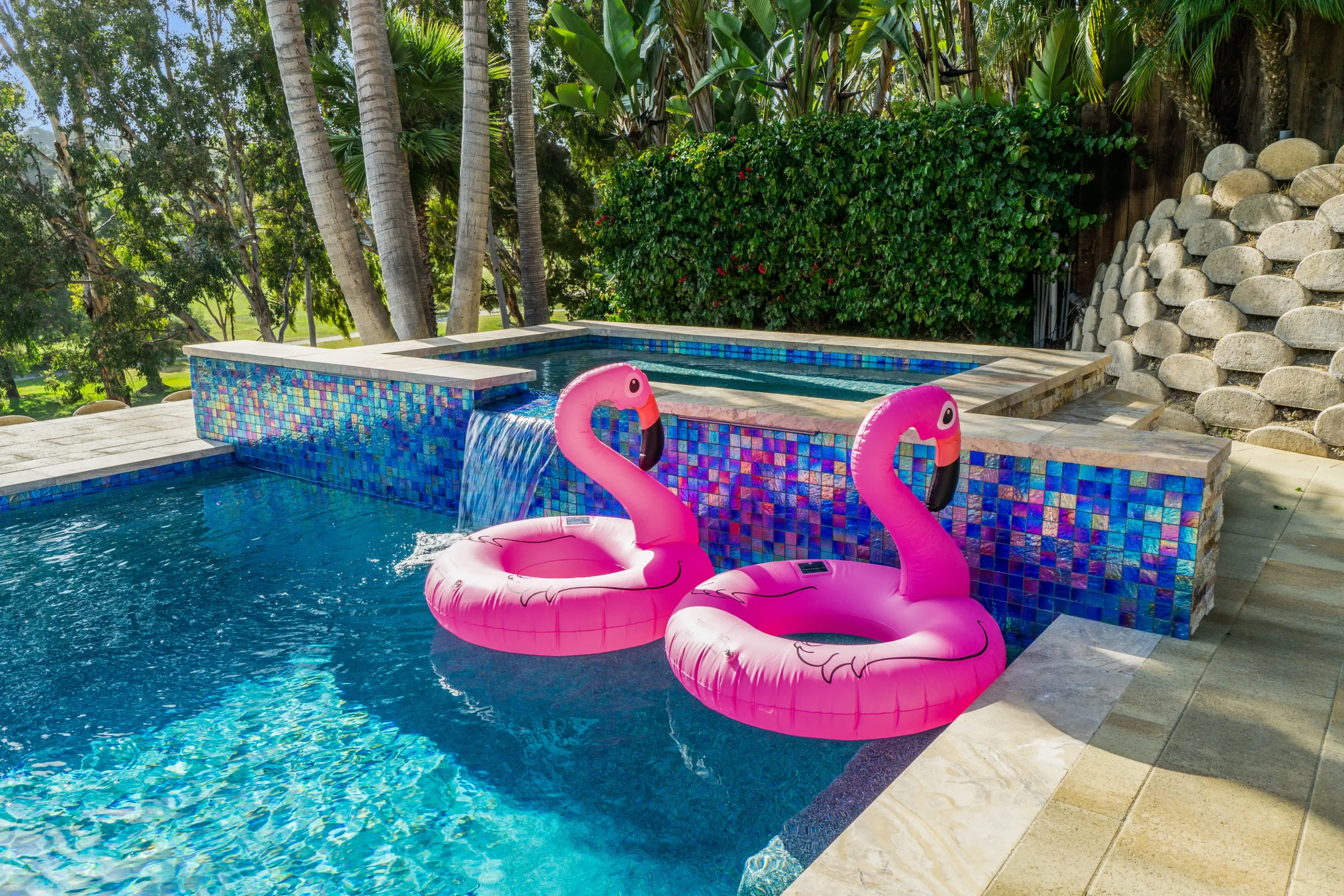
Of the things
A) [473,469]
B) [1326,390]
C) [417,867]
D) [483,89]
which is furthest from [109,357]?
[1326,390]

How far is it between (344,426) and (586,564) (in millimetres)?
2936

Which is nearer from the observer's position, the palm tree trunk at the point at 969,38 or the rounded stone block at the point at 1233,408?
the rounded stone block at the point at 1233,408

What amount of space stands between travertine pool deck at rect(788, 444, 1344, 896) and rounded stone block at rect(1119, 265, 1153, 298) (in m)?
4.28

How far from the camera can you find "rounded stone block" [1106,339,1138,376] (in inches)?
282

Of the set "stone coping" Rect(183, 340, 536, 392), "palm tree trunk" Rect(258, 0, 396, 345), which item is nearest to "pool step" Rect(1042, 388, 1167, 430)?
"stone coping" Rect(183, 340, 536, 392)

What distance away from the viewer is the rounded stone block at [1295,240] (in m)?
6.11

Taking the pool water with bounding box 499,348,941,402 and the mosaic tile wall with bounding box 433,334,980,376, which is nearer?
the pool water with bounding box 499,348,941,402

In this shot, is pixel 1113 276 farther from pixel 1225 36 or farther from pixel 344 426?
pixel 344 426

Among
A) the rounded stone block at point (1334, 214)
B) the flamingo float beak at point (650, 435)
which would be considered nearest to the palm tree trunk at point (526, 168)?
the flamingo float beak at point (650, 435)

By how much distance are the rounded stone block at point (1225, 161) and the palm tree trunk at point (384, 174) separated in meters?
6.88

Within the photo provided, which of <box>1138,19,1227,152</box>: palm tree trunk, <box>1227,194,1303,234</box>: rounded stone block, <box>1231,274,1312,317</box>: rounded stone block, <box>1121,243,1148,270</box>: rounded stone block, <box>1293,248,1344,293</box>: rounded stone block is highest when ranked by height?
<box>1138,19,1227,152</box>: palm tree trunk

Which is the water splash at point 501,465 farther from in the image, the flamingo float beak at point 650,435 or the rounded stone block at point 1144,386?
the rounded stone block at point 1144,386

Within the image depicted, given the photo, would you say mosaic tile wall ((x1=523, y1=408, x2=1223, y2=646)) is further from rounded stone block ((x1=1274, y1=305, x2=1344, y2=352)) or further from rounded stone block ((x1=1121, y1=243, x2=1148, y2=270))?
rounded stone block ((x1=1121, y1=243, x2=1148, y2=270))

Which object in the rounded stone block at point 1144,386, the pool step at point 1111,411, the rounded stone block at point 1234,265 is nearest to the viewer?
the pool step at point 1111,411
